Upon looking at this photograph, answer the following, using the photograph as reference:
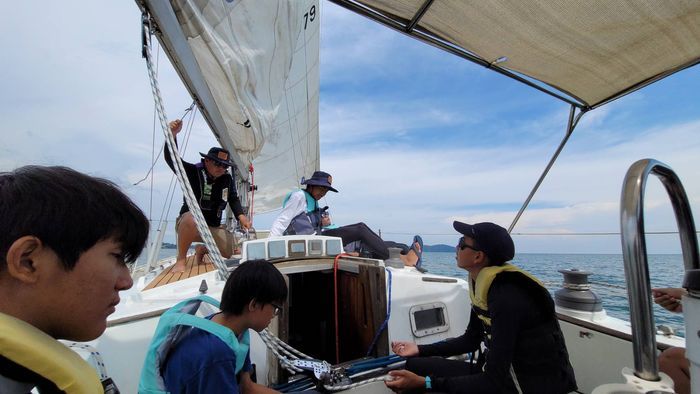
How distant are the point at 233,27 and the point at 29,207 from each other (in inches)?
89.0

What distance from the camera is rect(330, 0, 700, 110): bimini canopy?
188 cm

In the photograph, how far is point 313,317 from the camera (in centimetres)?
309

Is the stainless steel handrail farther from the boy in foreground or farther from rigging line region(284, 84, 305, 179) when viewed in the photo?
rigging line region(284, 84, 305, 179)

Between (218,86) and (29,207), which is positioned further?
(218,86)

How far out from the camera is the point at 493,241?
172 cm

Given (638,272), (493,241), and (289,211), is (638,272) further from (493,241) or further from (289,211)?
(289,211)

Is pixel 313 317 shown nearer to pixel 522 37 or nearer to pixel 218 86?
pixel 218 86

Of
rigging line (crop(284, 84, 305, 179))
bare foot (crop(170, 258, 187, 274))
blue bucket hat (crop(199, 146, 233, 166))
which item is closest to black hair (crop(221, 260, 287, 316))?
bare foot (crop(170, 258, 187, 274))

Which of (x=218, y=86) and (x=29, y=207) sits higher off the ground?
(x=218, y=86)

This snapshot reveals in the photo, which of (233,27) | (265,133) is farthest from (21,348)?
(265,133)

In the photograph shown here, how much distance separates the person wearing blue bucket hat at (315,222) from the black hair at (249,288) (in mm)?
1962

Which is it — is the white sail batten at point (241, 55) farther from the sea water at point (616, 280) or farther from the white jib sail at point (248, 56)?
the sea water at point (616, 280)

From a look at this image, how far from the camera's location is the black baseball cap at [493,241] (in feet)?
5.60

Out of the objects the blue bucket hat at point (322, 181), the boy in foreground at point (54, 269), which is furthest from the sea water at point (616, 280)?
the blue bucket hat at point (322, 181)
